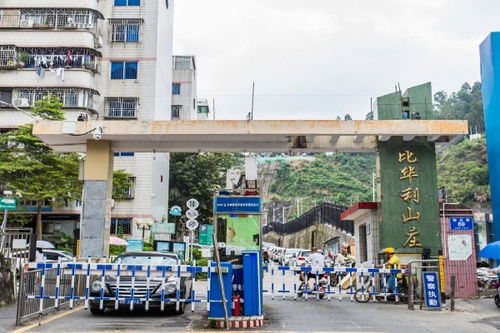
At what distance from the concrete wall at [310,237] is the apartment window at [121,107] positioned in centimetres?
1685

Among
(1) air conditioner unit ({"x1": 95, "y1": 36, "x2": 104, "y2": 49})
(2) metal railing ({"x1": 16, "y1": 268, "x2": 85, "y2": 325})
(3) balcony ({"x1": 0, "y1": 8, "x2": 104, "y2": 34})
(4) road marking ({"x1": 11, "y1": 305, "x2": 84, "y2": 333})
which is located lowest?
(4) road marking ({"x1": 11, "y1": 305, "x2": 84, "y2": 333})

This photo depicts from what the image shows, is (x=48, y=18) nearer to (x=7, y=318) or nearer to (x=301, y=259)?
(x=301, y=259)

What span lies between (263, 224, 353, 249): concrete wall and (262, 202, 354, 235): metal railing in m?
0.50

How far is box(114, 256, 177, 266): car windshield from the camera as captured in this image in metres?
11.6

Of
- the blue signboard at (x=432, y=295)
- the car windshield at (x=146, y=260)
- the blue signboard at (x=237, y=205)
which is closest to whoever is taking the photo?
the blue signboard at (x=237, y=205)

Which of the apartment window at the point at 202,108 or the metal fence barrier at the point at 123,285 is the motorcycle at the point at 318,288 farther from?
the apartment window at the point at 202,108

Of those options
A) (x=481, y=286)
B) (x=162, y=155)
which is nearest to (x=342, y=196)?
(x=162, y=155)

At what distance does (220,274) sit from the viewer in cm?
893

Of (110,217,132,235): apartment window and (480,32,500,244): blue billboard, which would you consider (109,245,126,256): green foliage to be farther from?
(480,32,500,244): blue billboard

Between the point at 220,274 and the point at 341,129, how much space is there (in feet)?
25.5

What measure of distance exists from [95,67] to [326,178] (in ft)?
178

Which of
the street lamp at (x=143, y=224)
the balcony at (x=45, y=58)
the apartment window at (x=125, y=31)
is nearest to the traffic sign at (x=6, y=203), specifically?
the street lamp at (x=143, y=224)

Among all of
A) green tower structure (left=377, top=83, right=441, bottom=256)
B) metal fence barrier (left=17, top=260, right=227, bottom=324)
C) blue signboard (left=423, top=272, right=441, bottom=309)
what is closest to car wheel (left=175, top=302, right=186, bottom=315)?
metal fence barrier (left=17, top=260, right=227, bottom=324)

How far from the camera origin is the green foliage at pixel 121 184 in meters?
29.5
